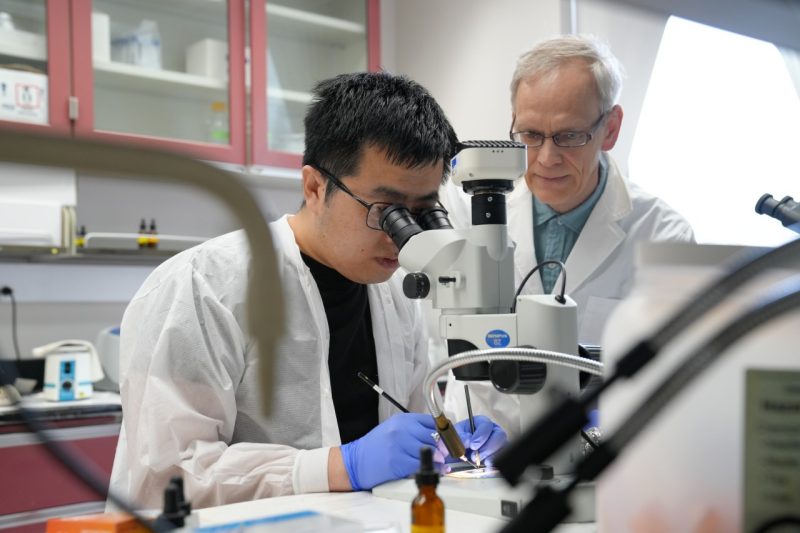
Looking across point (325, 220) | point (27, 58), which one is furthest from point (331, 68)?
point (325, 220)

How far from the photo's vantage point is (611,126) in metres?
2.11

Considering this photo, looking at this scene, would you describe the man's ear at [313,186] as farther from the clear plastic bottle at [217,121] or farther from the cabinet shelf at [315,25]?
the cabinet shelf at [315,25]

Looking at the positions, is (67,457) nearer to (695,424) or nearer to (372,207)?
(695,424)

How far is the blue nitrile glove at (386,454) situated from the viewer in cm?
120

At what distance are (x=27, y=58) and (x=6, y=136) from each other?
3106mm

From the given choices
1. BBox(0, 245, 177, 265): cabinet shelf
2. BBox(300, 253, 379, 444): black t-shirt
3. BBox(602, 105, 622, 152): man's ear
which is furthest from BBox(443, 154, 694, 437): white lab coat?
BBox(0, 245, 177, 265): cabinet shelf

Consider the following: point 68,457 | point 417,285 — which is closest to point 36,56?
point 417,285

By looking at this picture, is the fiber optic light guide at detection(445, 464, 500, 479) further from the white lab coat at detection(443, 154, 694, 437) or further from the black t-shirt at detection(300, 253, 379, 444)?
the white lab coat at detection(443, 154, 694, 437)

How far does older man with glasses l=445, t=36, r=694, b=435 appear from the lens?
6.49 ft

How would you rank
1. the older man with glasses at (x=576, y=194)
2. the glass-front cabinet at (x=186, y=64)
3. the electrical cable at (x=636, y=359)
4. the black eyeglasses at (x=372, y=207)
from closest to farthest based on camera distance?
the electrical cable at (x=636, y=359), the black eyeglasses at (x=372, y=207), the older man with glasses at (x=576, y=194), the glass-front cabinet at (x=186, y=64)

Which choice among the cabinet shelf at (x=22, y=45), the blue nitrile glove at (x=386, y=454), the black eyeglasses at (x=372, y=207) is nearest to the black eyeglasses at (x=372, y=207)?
the black eyeglasses at (x=372, y=207)

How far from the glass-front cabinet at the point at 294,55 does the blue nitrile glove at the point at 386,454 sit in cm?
234

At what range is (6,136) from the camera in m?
0.21

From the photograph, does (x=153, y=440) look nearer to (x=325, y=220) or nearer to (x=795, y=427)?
(x=325, y=220)
